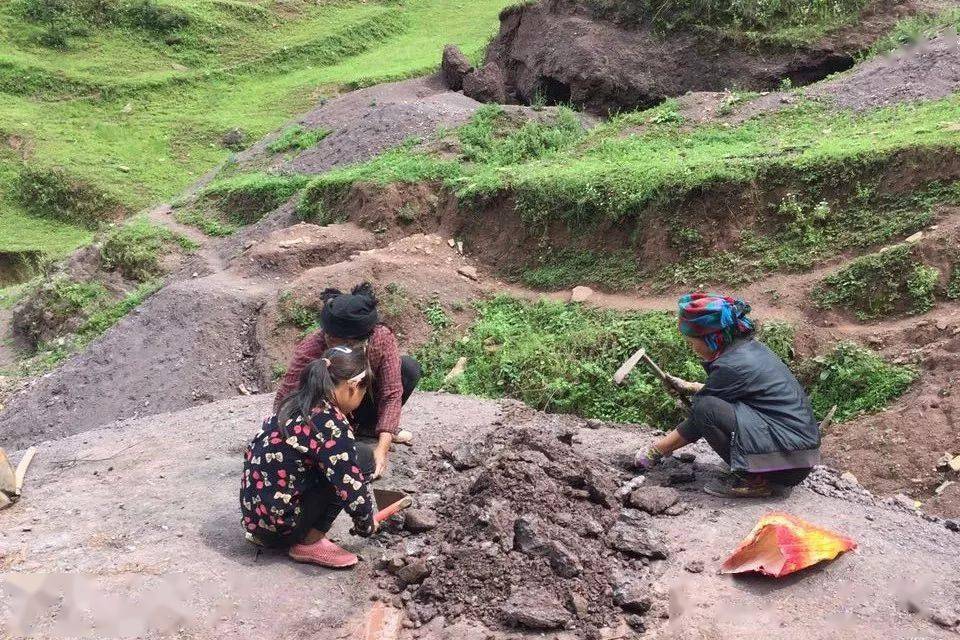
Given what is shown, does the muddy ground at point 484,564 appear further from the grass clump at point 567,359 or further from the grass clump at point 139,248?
the grass clump at point 139,248

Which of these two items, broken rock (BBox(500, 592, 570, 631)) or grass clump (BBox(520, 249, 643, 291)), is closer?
broken rock (BBox(500, 592, 570, 631))

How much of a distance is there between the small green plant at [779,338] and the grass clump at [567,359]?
1.96ft

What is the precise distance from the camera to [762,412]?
4.75m

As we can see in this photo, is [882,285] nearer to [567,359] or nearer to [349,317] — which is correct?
[567,359]

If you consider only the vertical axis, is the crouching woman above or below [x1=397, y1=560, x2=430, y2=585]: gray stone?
above

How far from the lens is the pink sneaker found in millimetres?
4285

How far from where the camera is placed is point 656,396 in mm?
6867

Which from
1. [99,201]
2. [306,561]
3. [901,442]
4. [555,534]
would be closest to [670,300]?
[901,442]

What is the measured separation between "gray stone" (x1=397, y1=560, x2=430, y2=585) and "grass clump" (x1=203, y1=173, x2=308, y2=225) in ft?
34.3

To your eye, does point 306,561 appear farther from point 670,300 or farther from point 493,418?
point 670,300

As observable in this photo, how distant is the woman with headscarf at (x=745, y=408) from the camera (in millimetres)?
4691

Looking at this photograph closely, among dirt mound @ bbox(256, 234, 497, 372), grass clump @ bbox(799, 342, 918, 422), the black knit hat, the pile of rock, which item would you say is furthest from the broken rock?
dirt mound @ bbox(256, 234, 497, 372)

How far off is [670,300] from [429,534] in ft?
13.7

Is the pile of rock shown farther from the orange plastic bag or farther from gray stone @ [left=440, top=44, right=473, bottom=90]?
gray stone @ [left=440, top=44, right=473, bottom=90]
